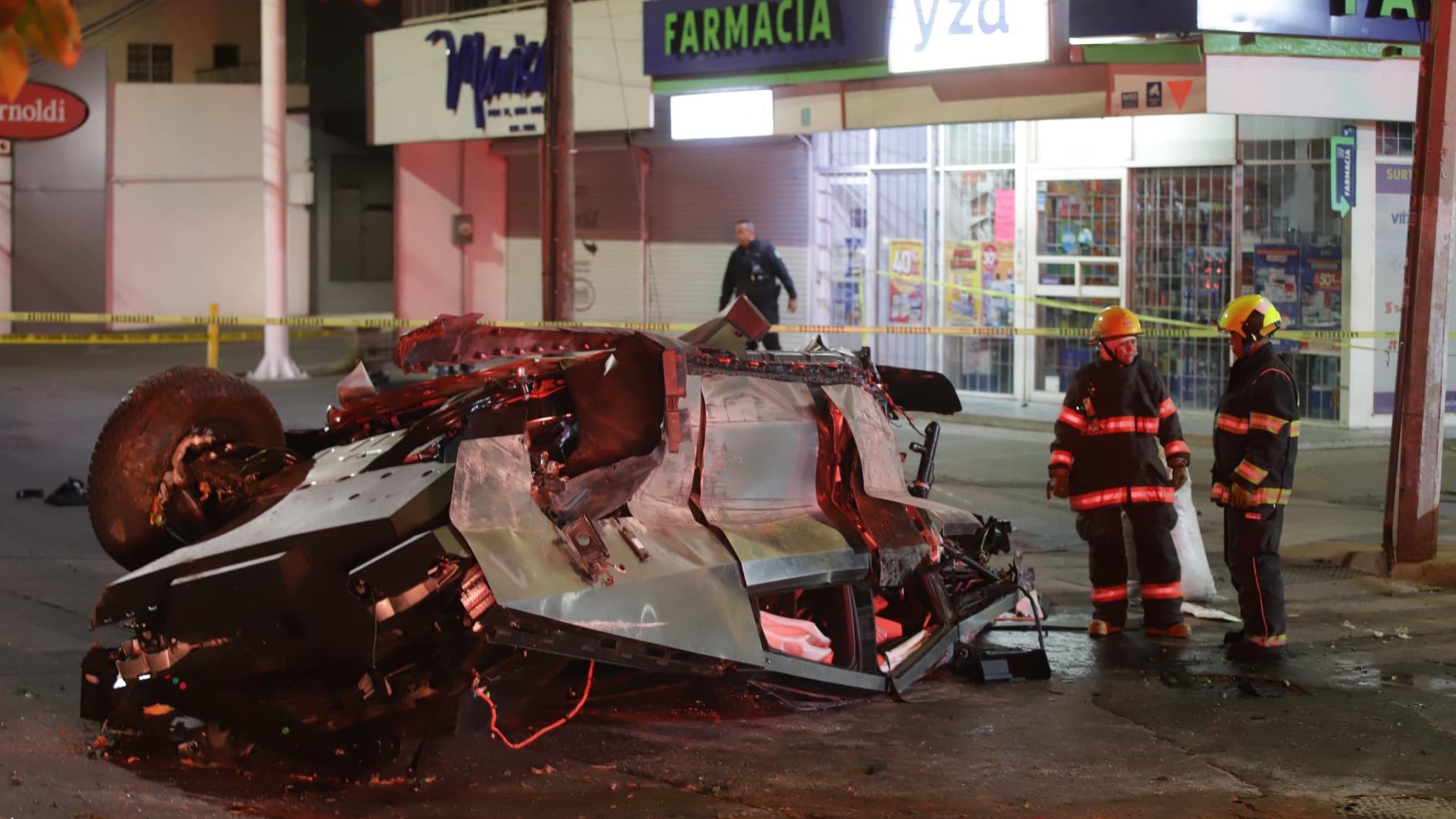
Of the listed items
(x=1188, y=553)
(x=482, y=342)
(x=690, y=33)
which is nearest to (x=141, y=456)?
(x=482, y=342)

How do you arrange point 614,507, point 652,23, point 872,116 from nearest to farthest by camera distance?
point 614,507 < point 872,116 < point 652,23

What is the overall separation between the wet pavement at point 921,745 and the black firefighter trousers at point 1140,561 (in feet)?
0.54

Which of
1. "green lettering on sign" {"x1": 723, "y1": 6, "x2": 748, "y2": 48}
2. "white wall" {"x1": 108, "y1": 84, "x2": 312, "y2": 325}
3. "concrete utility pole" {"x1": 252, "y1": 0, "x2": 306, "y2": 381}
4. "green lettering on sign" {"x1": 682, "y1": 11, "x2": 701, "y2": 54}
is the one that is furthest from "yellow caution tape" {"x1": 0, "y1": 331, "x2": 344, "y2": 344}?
"green lettering on sign" {"x1": 723, "y1": 6, "x2": 748, "y2": 48}

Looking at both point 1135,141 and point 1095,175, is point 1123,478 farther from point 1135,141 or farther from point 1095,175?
point 1095,175

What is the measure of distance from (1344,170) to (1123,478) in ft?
25.8

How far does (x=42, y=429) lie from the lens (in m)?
13.9

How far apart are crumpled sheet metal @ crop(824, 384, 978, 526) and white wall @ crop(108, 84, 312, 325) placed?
24809mm

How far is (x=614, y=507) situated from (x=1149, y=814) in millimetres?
2079

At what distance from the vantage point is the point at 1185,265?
50.7 feet

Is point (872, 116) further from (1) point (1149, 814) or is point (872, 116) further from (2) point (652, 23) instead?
(1) point (1149, 814)

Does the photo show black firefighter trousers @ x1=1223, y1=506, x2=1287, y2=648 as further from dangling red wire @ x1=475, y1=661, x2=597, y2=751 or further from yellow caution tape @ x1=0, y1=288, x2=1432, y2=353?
yellow caution tape @ x1=0, y1=288, x2=1432, y2=353

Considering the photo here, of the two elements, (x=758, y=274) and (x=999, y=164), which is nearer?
(x=758, y=274)

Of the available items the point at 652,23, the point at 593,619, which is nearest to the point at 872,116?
the point at 652,23

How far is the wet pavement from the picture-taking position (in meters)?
5.14
